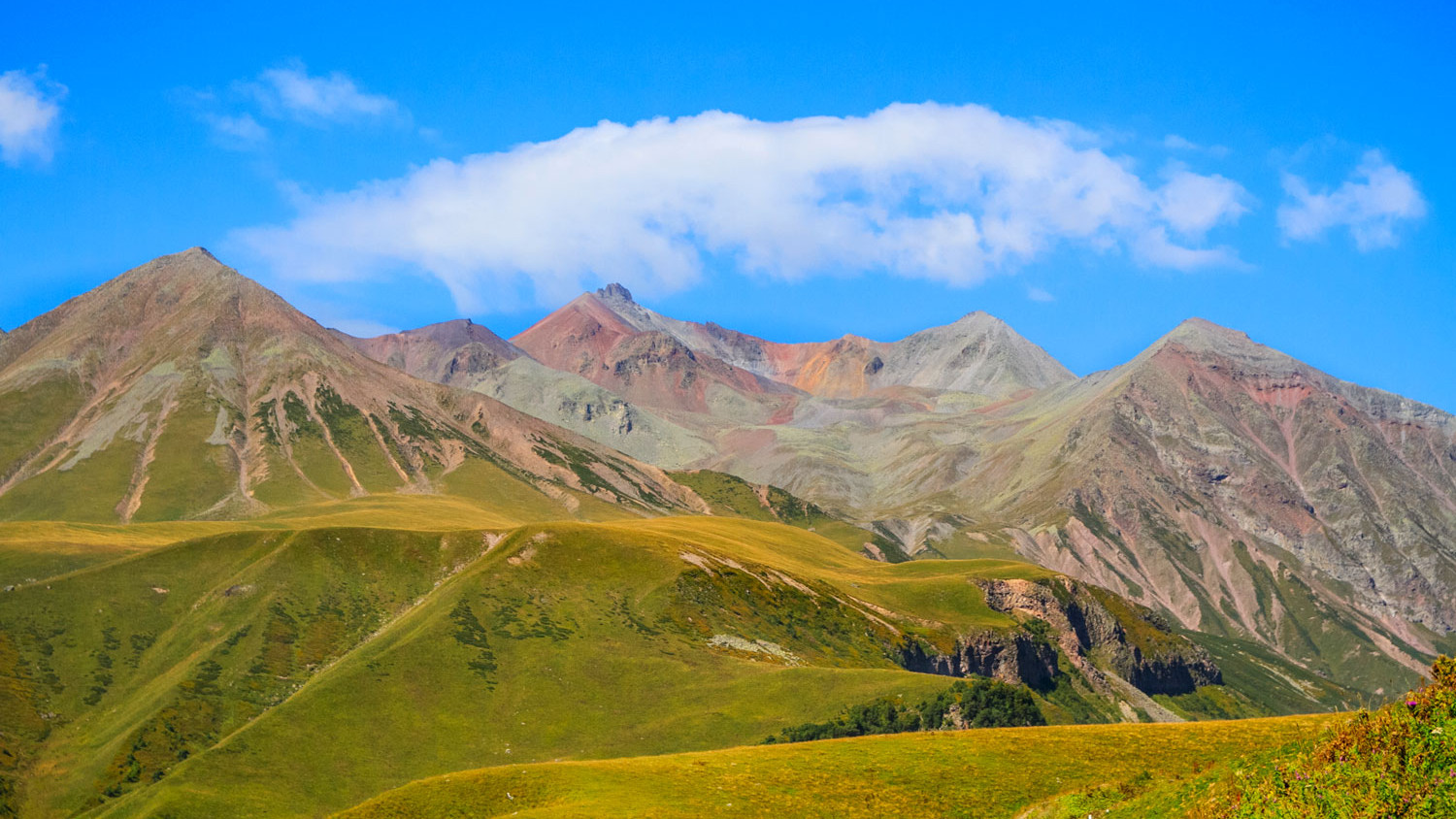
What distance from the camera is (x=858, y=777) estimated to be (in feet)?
178

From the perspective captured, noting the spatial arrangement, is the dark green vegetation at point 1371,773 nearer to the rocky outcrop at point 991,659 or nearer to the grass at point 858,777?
the grass at point 858,777

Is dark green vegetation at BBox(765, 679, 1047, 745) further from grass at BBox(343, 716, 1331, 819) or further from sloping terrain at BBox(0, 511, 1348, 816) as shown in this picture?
grass at BBox(343, 716, 1331, 819)

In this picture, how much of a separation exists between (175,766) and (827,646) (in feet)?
282

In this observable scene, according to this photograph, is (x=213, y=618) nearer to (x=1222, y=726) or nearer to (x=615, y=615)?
(x=615, y=615)

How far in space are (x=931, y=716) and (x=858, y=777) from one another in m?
51.5

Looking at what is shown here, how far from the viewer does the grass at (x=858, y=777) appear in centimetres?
5009

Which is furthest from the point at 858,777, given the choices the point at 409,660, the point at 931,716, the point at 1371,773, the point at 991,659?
the point at 991,659

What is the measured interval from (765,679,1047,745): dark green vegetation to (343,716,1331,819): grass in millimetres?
42085

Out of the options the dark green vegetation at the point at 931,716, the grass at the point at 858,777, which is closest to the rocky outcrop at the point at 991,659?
the dark green vegetation at the point at 931,716

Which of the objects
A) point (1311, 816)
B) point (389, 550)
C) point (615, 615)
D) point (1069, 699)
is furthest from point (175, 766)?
point (1069, 699)

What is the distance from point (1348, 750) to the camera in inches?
Result: 1212

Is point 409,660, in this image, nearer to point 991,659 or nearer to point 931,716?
point 931,716

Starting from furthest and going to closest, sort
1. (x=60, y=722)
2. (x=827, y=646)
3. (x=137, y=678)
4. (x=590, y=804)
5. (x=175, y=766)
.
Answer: (x=827, y=646)
(x=137, y=678)
(x=60, y=722)
(x=175, y=766)
(x=590, y=804)

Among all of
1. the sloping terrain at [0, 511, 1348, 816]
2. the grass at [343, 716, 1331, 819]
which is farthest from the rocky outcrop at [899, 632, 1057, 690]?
the grass at [343, 716, 1331, 819]
